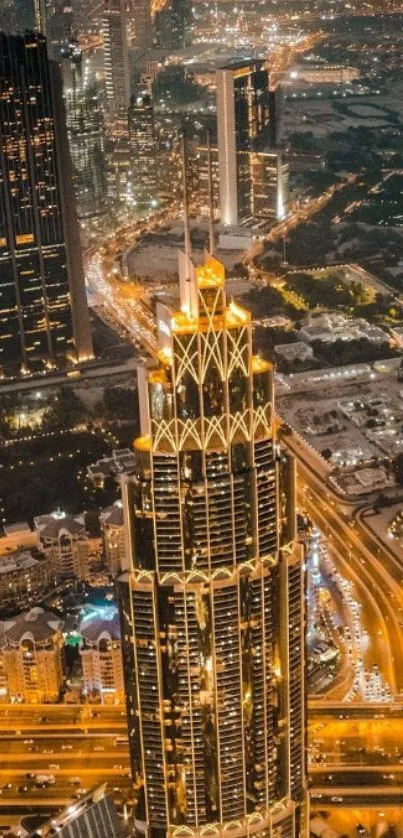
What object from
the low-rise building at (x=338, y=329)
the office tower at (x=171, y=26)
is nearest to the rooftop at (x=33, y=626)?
the low-rise building at (x=338, y=329)

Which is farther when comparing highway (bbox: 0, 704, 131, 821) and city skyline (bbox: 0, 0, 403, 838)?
highway (bbox: 0, 704, 131, 821)

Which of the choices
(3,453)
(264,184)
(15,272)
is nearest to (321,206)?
(264,184)

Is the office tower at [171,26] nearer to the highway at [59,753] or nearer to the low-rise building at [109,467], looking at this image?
the low-rise building at [109,467]

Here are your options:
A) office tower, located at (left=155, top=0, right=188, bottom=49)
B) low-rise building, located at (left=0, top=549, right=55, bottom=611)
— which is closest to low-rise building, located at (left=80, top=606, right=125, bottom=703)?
low-rise building, located at (left=0, top=549, right=55, bottom=611)

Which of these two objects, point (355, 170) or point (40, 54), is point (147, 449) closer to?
point (40, 54)

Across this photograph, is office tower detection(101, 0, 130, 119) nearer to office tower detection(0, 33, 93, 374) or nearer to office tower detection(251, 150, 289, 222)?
office tower detection(251, 150, 289, 222)
